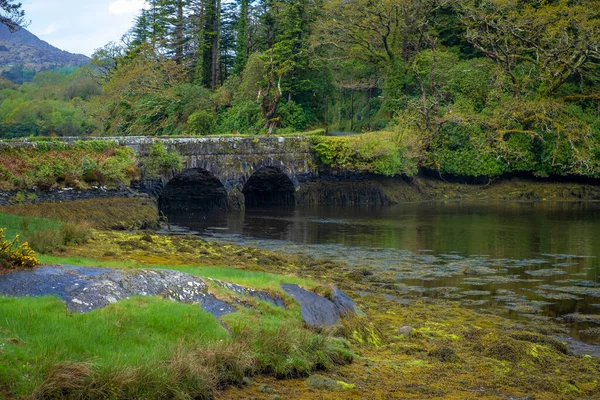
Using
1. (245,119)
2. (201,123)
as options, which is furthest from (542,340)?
(201,123)

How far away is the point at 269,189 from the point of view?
155 ft

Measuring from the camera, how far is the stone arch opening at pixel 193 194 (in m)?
41.6

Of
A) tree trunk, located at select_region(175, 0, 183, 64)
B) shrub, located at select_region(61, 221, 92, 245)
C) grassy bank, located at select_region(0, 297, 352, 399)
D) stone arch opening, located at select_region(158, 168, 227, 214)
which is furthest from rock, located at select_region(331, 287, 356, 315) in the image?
tree trunk, located at select_region(175, 0, 183, 64)

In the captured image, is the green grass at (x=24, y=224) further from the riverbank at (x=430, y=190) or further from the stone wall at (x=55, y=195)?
the riverbank at (x=430, y=190)

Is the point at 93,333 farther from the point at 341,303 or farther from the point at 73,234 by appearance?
the point at 73,234

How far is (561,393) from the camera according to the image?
11.9m

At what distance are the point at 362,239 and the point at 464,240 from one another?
4.28 m

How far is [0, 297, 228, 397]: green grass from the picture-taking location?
9.30 meters

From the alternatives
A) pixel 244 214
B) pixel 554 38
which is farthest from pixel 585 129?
pixel 244 214

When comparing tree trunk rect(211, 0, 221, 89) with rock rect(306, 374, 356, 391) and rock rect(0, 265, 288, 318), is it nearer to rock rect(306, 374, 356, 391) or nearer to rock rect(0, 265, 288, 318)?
rock rect(0, 265, 288, 318)

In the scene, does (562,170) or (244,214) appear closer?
(244,214)

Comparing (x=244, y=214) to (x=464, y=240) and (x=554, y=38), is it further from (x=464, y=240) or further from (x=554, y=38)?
(x=554, y=38)

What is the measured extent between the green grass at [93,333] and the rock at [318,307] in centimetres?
285

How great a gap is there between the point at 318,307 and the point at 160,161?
2333 centimetres
